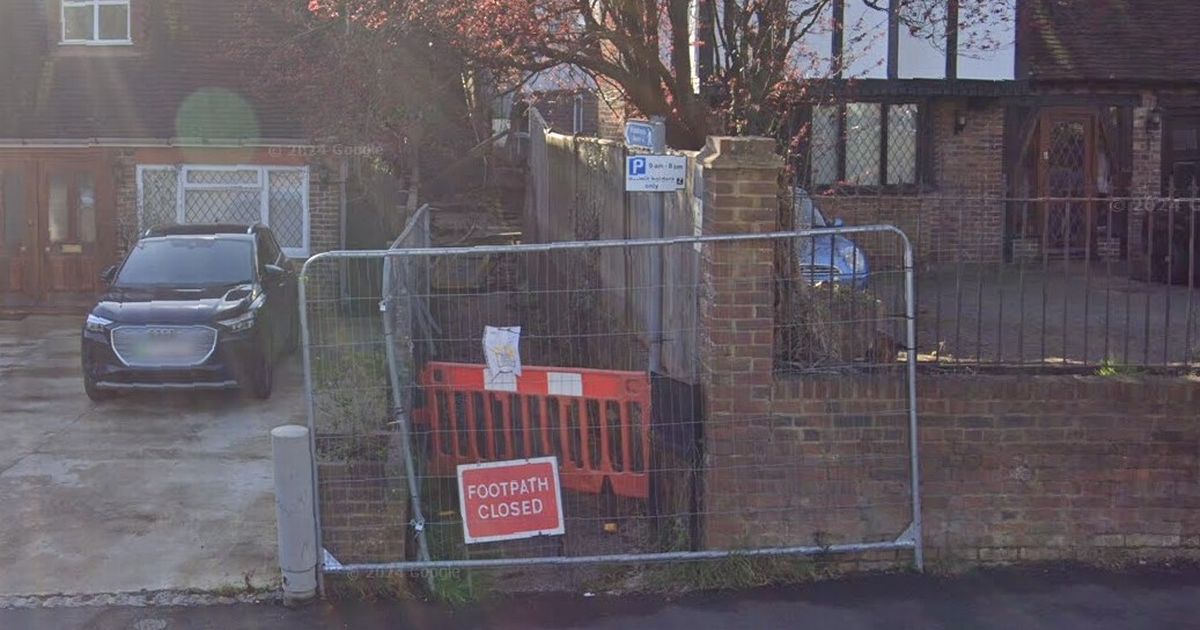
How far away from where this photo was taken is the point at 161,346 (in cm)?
1062

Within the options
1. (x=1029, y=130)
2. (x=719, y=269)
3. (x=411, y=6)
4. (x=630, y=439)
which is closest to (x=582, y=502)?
(x=630, y=439)

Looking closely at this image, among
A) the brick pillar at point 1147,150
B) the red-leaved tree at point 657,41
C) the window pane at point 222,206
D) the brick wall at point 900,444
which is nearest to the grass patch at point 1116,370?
the brick wall at point 900,444

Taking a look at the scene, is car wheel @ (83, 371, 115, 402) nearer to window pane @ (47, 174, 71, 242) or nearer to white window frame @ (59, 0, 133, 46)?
window pane @ (47, 174, 71, 242)

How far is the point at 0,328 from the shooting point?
616 inches

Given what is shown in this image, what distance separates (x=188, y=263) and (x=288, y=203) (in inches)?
202

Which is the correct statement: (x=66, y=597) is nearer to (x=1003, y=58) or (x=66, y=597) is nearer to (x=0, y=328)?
(x=0, y=328)

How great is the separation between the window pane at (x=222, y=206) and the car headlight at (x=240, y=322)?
616 cm

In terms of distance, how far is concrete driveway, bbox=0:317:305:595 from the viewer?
21.5ft

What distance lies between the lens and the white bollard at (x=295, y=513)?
5.81m

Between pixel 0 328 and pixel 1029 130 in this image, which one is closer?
pixel 0 328

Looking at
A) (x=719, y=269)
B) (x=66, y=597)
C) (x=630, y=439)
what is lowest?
(x=66, y=597)

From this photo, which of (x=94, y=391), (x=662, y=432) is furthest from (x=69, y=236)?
(x=662, y=432)

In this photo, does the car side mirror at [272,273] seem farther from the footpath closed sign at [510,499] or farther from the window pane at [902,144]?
the window pane at [902,144]

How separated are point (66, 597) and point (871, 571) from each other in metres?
4.14
